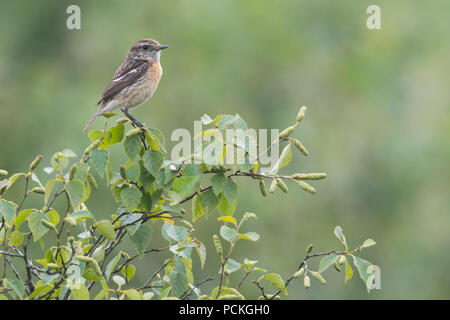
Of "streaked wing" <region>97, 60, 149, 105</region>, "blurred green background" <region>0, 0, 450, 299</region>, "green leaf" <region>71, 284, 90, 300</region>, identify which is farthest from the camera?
"blurred green background" <region>0, 0, 450, 299</region>

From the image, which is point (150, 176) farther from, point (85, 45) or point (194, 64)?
point (85, 45)

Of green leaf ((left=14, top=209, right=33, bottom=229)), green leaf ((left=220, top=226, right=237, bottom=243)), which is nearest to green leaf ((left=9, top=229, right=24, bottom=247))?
green leaf ((left=14, top=209, right=33, bottom=229))

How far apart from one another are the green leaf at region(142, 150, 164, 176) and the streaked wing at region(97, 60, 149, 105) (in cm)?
261

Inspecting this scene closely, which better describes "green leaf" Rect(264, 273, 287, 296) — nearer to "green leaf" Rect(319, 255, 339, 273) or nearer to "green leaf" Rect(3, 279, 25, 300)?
"green leaf" Rect(319, 255, 339, 273)

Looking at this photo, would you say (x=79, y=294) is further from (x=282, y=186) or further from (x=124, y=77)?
(x=124, y=77)

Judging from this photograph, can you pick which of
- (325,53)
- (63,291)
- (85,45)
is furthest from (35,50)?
(63,291)

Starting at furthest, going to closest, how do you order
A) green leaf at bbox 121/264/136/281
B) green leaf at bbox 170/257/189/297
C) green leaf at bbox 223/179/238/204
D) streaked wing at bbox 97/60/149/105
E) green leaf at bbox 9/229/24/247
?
streaked wing at bbox 97/60/149/105, green leaf at bbox 121/264/136/281, green leaf at bbox 9/229/24/247, green leaf at bbox 170/257/189/297, green leaf at bbox 223/179/238/204

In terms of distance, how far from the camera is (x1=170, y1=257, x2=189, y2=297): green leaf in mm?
3359

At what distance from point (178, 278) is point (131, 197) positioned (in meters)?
0.47

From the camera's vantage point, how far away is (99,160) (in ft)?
10.7

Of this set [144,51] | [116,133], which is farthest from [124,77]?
[116,133]

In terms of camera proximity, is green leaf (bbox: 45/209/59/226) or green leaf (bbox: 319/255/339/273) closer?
green leaf (bbox: 319/255/339/273)

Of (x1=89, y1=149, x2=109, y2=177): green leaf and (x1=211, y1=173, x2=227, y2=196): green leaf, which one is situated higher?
(x1=89, y1=149, x2=109, y2=177): green leaf
